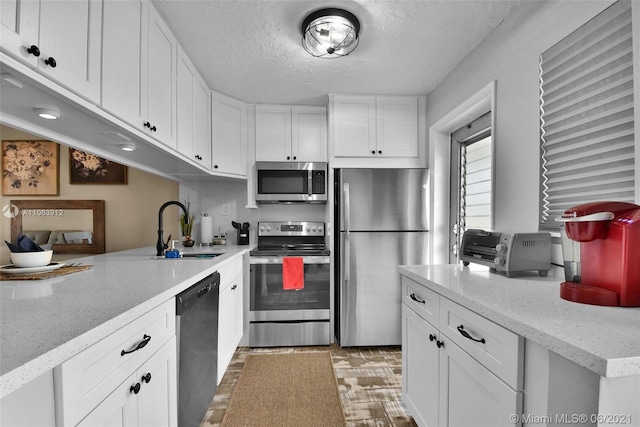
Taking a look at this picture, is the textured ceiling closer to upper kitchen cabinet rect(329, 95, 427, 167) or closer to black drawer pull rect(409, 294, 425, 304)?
upper kitchen cabinet rect(329, 95, 427, 167)

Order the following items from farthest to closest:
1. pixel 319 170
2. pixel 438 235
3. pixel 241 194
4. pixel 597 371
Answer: pixel 241 194 < pixel 319 170 < pixel 438 235 < pixel 597 371

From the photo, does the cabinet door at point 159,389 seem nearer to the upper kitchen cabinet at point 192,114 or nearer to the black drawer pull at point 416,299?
the black drawer pull at point 416,299

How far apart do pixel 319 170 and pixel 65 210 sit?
1.96 metres

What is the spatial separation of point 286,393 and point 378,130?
2.28 metres

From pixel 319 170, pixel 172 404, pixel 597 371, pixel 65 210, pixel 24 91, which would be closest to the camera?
pixel 597 371

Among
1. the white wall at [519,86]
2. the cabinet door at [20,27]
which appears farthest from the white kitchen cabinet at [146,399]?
the white wall at [519,86]

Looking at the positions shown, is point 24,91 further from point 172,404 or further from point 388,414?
point 388,414

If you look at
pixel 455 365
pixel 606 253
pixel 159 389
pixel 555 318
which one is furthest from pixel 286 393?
pixel 606 253

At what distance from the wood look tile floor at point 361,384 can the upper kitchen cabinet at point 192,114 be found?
64.4 inches

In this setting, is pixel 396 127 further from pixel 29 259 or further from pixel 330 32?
pixel 29 259

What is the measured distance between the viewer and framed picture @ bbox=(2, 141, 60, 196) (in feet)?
4.73

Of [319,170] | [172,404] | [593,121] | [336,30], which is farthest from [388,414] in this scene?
[336,30]

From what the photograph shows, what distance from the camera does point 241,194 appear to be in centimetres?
329

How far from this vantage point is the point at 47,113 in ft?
3.85
